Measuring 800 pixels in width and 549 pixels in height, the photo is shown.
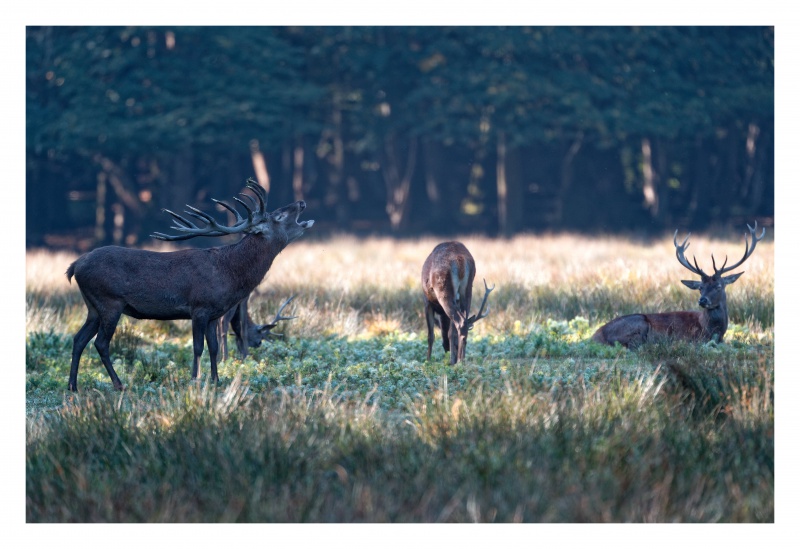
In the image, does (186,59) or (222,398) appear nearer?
(222,398)

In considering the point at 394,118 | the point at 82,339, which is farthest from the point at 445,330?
the point at 394,118

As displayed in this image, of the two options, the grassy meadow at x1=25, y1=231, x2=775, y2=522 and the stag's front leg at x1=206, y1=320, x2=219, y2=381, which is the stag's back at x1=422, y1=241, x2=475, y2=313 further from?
the stag's front leg at x1=206, y1=320, x2=219, y2=381

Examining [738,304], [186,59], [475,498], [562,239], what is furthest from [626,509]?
[186,59]

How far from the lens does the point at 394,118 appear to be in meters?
30.9

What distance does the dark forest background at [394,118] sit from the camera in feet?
92.6

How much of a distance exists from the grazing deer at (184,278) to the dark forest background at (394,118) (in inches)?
737

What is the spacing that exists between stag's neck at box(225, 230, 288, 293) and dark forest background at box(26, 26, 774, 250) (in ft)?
61.6

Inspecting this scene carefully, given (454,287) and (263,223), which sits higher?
(263,223)

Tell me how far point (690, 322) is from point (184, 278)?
5064 millimetres

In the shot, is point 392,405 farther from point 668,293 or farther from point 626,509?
point 668,293

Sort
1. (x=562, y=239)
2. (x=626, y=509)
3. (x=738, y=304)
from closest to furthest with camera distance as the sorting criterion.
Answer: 1. (x=626, y=509)
2. (x=738, y=304)
3. (x=562, y=239)

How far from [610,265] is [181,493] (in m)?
11.5

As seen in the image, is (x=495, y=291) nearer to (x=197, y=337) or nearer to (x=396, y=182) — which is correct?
(x=197, y=337)

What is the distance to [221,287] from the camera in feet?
29.9
